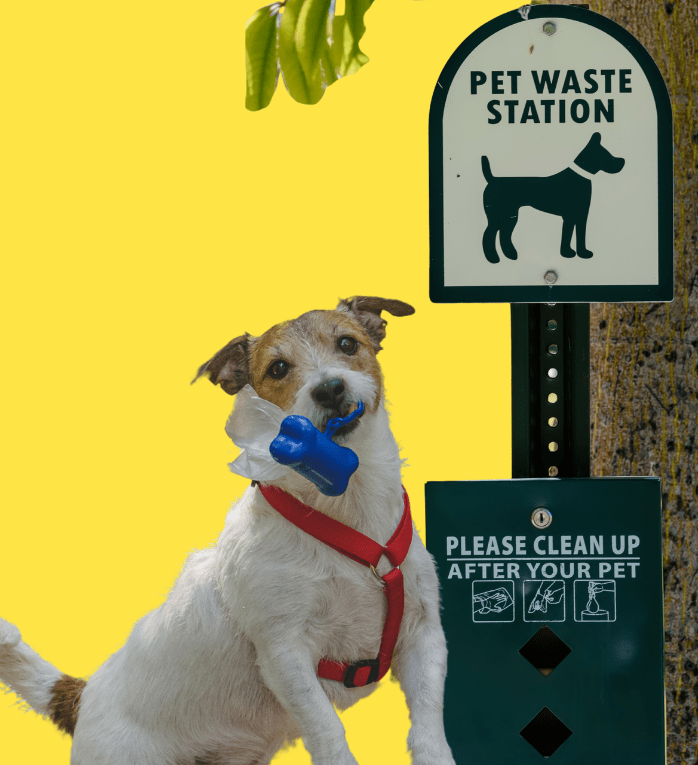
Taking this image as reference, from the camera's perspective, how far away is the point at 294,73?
2.16 metres

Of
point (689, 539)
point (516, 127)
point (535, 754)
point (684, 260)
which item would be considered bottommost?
point (535, 754)

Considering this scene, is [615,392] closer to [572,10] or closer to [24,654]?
[572,10]

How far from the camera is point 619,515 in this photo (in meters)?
2.09

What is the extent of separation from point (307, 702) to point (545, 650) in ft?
2.00

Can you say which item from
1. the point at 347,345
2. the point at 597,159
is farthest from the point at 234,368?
the point at 597,159

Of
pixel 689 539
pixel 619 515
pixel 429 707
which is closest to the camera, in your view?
pixel 429 707

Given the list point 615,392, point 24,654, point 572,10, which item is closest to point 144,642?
point 24,654

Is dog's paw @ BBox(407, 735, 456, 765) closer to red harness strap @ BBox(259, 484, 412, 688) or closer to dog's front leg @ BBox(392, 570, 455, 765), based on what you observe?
dog's front leg @ BBox(392, 570, 455, 765)

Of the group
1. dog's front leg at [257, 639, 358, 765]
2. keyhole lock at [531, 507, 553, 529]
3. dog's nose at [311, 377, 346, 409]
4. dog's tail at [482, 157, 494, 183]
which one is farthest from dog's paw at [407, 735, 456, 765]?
dog's tail at [482, 157, 494, 183]

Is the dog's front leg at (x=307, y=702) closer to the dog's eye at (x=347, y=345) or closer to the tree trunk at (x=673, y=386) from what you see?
the dog's eye at (x=347, y=345)

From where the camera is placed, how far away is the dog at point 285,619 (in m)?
1.86

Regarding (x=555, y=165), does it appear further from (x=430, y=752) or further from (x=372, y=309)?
(x=430, y=752)

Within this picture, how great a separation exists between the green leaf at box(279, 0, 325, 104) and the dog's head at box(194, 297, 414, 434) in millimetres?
551

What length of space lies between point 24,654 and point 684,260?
1.95 m
